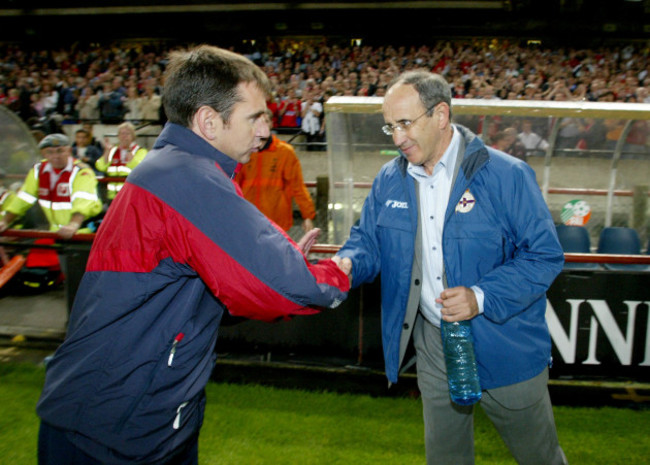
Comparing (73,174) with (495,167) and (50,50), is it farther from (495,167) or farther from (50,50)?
(50,50)

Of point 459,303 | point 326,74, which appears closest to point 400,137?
point 459,303

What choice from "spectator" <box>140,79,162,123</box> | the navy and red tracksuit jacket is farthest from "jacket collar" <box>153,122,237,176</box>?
"spectator" <box>140,79,162,123</box>

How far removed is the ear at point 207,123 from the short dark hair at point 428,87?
963mm

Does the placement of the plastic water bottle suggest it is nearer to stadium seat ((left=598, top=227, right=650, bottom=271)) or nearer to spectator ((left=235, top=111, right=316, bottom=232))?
stadium seat ((left=598, top=227, right=650, bottom=271))

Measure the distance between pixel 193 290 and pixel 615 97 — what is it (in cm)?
1381

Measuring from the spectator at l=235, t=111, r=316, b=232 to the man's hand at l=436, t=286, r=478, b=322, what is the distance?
4.15m

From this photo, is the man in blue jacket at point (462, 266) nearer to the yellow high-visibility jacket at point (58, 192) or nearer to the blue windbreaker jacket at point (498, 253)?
the blue windbreaker jacket at point (498, 253)

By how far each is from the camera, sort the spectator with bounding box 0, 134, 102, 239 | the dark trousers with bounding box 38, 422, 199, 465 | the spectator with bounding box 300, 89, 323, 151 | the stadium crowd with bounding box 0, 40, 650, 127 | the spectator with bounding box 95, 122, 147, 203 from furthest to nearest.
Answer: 1. the stadium crowd with bounding box 0, 40, 650, 127
2. the spectator with bounding box 300, 89, 323, 151
3. the spectator with bounding box 95, 122, 147, 203
4. the spectator with bounding box 0, 134, 102, 239
5. the dark trousers with bounding box 38, 422, 199, 465

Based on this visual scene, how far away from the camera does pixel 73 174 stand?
620 cm

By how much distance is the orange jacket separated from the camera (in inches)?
242

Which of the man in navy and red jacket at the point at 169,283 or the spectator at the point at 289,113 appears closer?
the man in navy and red jacket at the point at 169,283

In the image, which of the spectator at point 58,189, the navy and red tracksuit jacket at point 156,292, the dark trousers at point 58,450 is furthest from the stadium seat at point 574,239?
the spectator at point 58,189

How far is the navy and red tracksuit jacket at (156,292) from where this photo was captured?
156 centimetres

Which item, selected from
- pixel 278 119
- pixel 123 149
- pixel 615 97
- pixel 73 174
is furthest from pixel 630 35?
pixel 73 174
